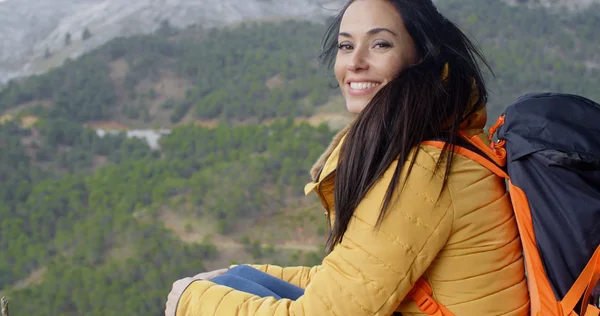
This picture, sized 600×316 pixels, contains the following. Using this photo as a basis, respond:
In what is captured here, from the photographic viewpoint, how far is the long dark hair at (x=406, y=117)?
103 cm

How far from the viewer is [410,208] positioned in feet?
3.22

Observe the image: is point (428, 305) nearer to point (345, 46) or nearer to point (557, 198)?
point (557, 198)

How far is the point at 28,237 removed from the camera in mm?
8797

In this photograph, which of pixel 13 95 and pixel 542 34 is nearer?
pixel 13 95

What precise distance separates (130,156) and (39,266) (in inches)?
170

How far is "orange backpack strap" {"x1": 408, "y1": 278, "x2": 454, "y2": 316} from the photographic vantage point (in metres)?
1.05

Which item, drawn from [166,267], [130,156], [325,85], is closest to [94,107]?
[130,156]

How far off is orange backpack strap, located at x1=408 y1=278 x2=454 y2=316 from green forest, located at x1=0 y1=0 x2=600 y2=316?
5761 millimetres

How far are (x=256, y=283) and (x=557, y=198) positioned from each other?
67 cm

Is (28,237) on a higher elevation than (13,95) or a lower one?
higher

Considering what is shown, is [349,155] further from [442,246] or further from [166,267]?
[166,267]

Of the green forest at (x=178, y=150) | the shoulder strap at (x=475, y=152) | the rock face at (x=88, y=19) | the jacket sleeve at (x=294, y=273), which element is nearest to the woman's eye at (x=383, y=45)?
the shoulder strap at (x=475, y=152)

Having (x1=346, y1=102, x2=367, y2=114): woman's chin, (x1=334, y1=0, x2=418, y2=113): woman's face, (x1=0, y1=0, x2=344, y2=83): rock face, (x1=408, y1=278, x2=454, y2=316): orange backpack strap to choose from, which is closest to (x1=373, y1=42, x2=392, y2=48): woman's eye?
(x1=334, y1=0, x2=418, y2=113): woman's face

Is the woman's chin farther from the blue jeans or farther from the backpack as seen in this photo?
the blue jeans
